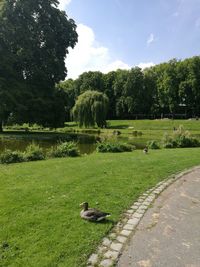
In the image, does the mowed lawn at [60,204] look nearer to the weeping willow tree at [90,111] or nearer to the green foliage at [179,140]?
the green foliage at [179,140]

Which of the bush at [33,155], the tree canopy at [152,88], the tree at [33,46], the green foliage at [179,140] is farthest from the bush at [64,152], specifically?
the tree canopy at [152,88]

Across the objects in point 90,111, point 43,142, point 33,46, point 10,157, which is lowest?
point 43,142

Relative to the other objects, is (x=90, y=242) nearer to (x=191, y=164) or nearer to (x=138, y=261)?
(x=138, y=261)

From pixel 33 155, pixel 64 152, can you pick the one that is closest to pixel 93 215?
pixel 33 155

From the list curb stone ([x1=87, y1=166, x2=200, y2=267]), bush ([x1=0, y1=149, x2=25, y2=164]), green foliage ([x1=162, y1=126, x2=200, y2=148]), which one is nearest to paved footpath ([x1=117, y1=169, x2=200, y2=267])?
curb stone ([x1=87, y1=166, x2=200, y2=267])

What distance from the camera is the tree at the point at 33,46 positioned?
115 feet

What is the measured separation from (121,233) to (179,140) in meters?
19.0

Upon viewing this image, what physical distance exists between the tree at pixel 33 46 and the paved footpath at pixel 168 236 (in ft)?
88.3

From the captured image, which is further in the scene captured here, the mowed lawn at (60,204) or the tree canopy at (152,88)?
the tree canopy at (152,88)

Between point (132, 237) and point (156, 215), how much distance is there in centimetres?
135

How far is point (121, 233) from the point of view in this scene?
18.2ft

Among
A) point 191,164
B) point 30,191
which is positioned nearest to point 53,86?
point 191,164

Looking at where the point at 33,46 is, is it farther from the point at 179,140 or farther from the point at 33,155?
the point at 33,155

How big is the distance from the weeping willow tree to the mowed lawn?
3915 cm
